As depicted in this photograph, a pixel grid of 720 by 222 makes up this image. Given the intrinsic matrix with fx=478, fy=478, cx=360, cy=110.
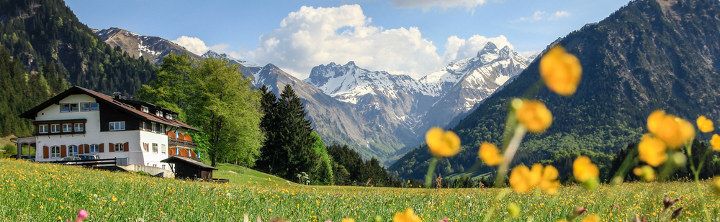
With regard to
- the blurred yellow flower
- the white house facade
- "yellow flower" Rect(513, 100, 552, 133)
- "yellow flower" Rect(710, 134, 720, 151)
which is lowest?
the blurred yellow flower

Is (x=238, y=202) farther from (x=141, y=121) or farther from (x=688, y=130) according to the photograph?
(x=141, y=121)

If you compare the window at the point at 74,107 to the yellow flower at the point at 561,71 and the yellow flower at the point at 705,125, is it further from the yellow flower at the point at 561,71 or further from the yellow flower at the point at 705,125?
the yellow flower at the point at 561,71

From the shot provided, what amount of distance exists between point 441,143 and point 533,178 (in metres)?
0.31

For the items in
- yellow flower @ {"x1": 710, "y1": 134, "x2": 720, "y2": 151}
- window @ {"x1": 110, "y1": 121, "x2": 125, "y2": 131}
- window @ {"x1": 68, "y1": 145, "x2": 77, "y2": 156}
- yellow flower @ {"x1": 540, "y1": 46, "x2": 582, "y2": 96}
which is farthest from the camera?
window @ {"x1": 68, "y1": 145, "x2": 77, "y2": 156}

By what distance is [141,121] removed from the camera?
4547 centimetres

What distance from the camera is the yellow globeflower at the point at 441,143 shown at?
123 centimetres

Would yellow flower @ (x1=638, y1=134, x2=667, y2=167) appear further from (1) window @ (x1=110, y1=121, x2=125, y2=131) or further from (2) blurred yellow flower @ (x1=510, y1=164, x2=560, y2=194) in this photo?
(1) window @ (x1=110, y1=121, x2=125, y2=131)

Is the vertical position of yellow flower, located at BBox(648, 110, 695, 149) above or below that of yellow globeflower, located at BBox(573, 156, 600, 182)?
above

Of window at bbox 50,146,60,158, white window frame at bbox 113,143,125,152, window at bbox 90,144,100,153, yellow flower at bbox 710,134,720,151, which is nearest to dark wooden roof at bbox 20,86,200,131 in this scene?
white window frame at bbox 113,143,125,152

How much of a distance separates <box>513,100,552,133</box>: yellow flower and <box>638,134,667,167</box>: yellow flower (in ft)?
1.16

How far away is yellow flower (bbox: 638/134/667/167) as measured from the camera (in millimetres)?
1235

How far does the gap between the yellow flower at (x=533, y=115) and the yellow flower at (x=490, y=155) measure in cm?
18

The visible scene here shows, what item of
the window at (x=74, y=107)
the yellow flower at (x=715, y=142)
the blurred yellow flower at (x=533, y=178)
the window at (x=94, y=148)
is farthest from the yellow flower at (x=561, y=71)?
the window at (x=74, y=107)

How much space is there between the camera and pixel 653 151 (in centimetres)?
123
